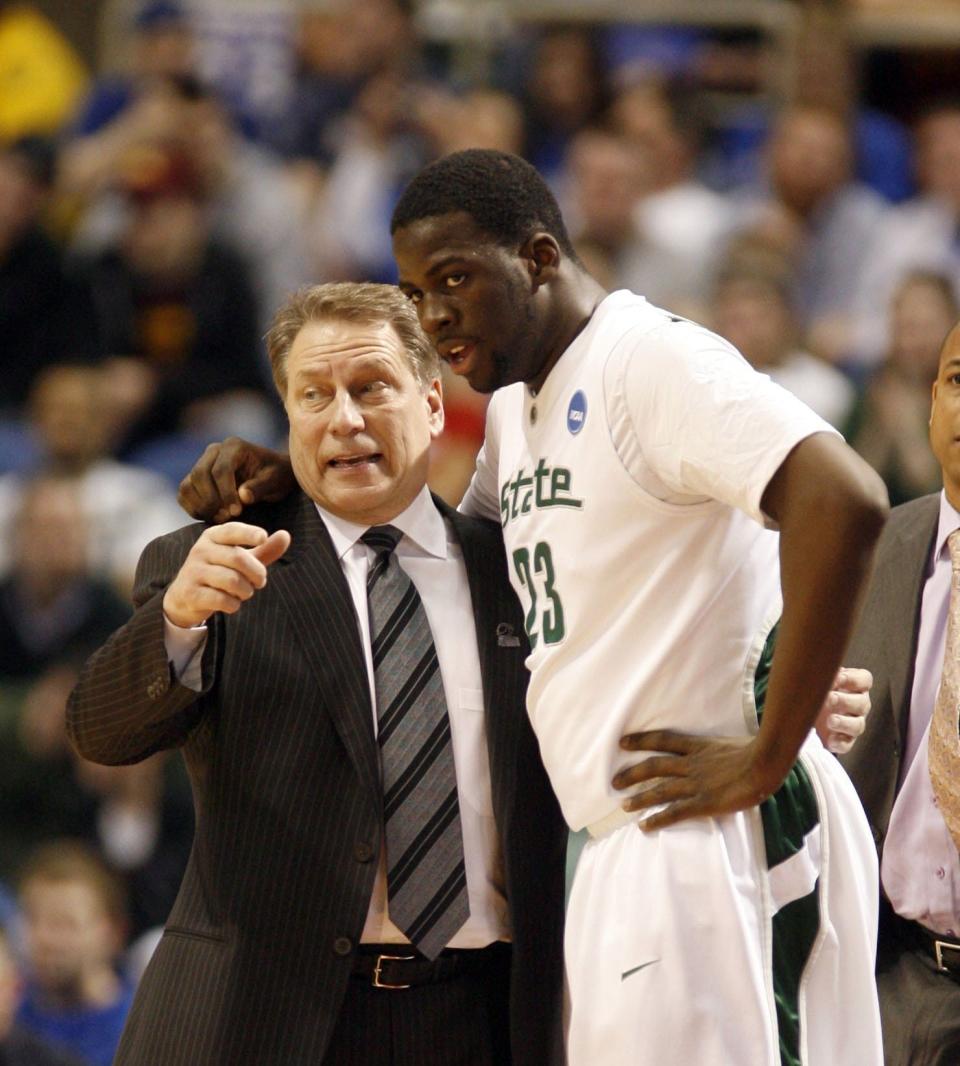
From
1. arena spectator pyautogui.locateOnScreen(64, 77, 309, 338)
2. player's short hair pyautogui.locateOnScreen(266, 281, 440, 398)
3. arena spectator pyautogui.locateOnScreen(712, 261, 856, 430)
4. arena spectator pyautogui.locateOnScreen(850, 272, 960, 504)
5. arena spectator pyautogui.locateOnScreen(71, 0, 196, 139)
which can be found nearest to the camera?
player's short hair pyautogui.locateOnScreen(266, 281, 440, 398)

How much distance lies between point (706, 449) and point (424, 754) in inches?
33.6

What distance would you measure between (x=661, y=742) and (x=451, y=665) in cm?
59

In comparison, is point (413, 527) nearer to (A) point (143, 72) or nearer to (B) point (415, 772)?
(B) point (415, 772)

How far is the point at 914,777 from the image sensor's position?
10.9ft

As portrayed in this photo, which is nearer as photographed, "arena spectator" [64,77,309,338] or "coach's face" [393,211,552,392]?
"coach's face" [393,211,552,392]

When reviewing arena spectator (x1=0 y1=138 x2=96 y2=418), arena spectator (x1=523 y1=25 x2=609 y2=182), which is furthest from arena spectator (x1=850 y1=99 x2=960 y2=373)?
→ arena spectator (x1=0 y1=138 x2=96 y2=418)

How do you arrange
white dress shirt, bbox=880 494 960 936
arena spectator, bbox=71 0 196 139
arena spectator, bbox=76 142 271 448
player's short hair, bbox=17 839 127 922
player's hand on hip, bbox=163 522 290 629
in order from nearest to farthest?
player's hand on hip, bbox=163 522 290 629, white dress shirt, bbox=880 494 960 936, player's short hair, bbox=17 839 127 922, arena spectator, bbox=76 142 271 448, arena spectator, bbox=71 0 196 139

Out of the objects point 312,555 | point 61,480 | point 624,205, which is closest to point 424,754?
point 312,555

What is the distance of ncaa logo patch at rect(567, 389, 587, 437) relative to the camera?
9.46ft

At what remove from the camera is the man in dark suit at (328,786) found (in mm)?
3066

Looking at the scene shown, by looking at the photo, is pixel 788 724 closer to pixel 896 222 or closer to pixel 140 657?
pixel 140 657

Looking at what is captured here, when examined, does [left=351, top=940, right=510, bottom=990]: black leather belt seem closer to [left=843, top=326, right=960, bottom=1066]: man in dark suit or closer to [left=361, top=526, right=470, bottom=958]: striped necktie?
[left=361, top=526, right=470, bottom=958]: striped necktie

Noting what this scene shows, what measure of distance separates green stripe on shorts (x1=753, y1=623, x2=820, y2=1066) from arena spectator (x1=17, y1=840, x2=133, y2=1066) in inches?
136

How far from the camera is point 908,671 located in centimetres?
339
